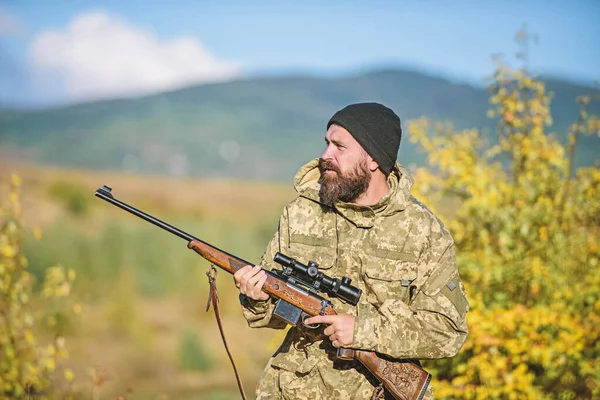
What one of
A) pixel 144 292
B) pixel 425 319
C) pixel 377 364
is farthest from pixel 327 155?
pixel 144 292

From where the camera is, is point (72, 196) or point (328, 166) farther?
point (72, 196)

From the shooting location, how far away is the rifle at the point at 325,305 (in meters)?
3.35

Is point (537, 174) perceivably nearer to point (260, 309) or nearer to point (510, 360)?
point (510, 360)

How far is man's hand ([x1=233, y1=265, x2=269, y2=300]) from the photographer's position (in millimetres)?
3469

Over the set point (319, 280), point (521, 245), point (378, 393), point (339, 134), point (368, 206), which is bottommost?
point (378, 393)

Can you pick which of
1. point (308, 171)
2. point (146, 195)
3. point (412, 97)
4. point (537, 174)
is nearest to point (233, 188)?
point (146, 195)

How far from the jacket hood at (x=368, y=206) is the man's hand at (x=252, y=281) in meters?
0.54

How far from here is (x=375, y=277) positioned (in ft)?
11.5

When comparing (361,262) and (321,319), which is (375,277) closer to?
(361,262)

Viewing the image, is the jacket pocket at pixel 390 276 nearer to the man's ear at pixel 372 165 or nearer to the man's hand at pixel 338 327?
the man's hand at pixel 338 327

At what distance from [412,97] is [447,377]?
5653 centimetres

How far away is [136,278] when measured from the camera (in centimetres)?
1917

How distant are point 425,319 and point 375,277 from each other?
14.0 inches

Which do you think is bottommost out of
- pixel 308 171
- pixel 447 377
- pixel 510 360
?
pixel 447 377
